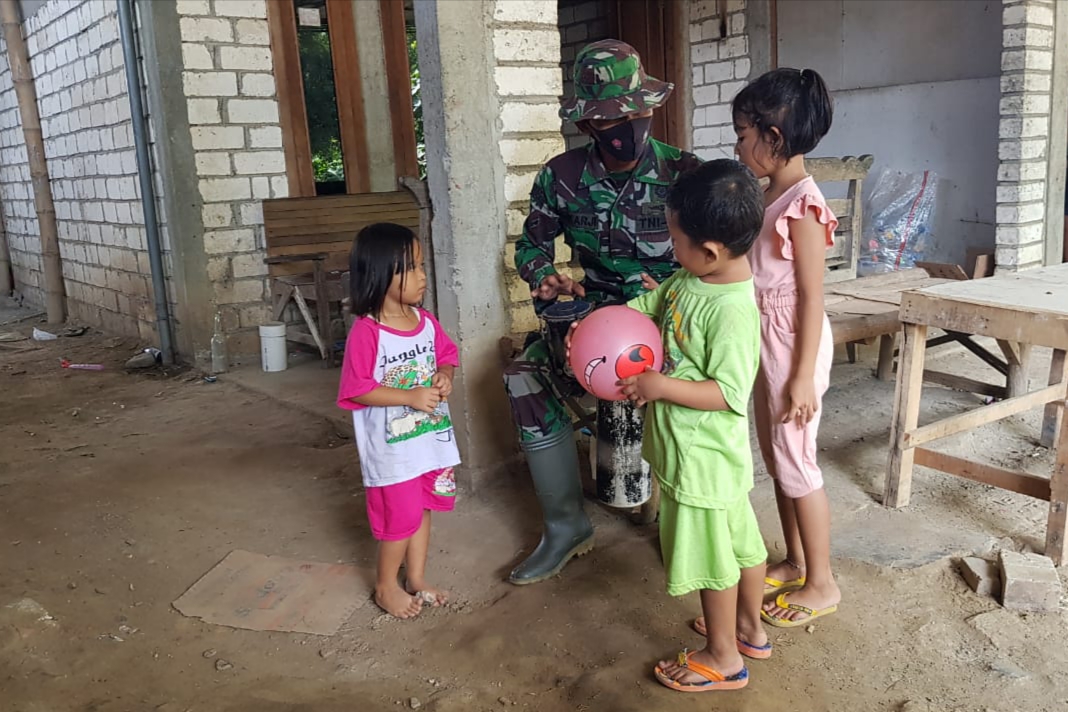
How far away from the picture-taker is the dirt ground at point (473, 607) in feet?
7.77

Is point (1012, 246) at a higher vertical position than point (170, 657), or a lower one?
higher

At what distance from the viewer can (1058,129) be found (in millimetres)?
6188

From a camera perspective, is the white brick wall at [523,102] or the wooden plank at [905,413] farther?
the white brick wall at [523,102]

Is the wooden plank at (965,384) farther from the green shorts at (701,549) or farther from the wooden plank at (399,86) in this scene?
the wooden plank at (399,86)

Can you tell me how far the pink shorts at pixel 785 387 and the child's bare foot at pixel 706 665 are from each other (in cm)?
55

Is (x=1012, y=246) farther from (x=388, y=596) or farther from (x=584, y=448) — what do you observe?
(x=388, y=596)

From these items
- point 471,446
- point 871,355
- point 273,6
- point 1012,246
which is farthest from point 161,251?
point 1012,246

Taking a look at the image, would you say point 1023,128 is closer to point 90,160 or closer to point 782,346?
Answer: point 782,346

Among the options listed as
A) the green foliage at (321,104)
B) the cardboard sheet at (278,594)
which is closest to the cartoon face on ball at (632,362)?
the cardboard sheet at (278,594)

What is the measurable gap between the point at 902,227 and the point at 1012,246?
38.7 inches

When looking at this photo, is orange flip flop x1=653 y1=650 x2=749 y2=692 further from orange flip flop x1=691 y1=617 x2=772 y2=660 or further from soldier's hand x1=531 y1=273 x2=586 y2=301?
soldier's hand x1=531 y1=273 x2=586 y2=301

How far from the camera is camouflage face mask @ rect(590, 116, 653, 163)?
9.21ft

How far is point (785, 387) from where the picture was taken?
2.54 metres

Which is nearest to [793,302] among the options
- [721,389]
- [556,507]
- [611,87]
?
[721,389]
